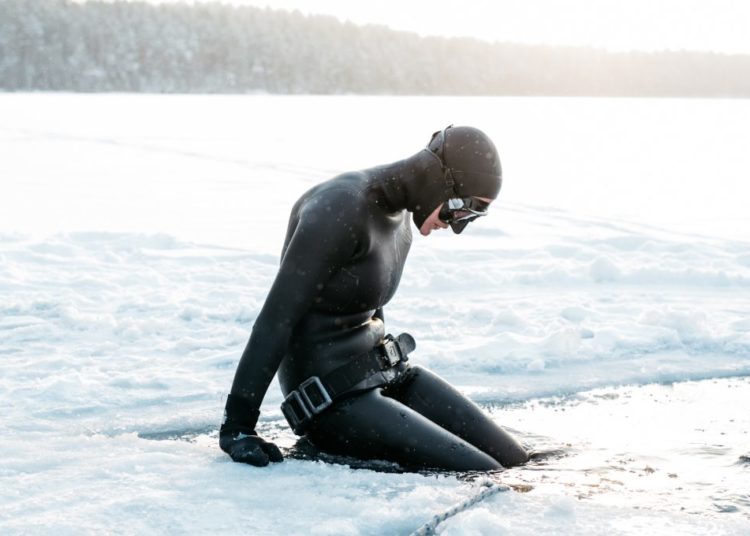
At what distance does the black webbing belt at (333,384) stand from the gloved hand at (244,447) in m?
0.16

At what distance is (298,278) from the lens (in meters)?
2.91

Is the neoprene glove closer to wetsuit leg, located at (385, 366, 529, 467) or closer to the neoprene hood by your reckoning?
wetsuit leg, located at (385, 366, 529, 467)

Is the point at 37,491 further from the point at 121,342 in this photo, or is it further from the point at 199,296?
the point at 199,296

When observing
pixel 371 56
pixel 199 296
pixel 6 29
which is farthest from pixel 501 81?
pixel 199 296

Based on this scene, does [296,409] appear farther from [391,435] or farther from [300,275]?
[300,275]

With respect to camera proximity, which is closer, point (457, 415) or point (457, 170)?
point (457, 170)

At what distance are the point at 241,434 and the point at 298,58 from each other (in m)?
91.8

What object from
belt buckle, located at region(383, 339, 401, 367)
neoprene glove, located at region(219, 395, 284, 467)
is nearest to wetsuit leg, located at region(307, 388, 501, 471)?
belt buckle, located at region(383, 339, 401, 367)

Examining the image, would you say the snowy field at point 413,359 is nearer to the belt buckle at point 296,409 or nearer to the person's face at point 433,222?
the belt buckle at point 296,409

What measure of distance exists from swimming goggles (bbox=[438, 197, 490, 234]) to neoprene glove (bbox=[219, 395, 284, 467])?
0.86m

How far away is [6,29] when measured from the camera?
80125 millimetres

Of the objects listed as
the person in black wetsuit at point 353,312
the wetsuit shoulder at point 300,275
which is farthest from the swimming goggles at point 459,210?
the wetsuit shoulder at point 300,275

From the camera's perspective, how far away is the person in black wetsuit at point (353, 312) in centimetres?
292

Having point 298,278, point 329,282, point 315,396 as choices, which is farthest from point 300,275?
point 315,396
